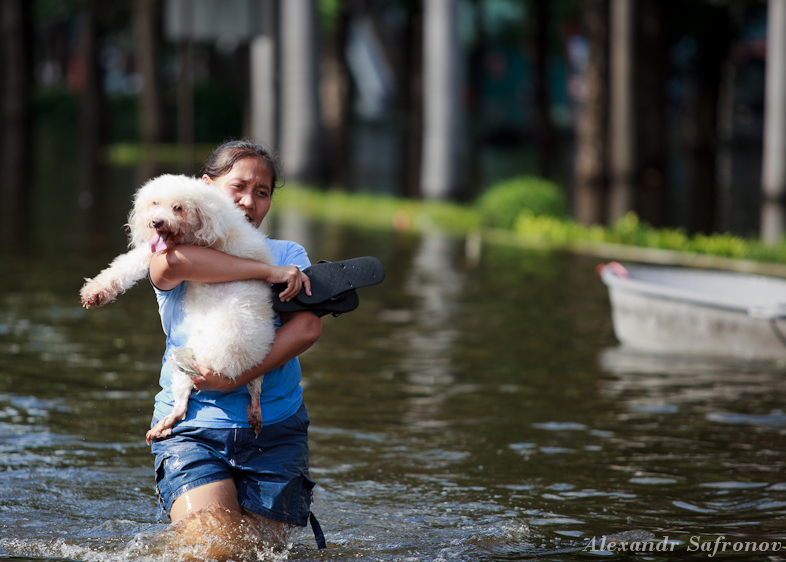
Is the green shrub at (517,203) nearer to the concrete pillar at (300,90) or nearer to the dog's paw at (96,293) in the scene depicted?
the concrete pillar at (300,90)

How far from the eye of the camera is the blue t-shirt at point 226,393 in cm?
434

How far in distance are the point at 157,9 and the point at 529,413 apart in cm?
3531

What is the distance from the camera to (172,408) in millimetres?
4379

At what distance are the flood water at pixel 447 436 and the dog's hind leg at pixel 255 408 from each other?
2.01 ft

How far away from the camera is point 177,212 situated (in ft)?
13.4

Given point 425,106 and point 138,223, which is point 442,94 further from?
point 138,223

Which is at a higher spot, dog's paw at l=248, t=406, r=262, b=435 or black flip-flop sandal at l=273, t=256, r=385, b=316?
black flip-flop sandal at l=273, t=256, r=385, b=316

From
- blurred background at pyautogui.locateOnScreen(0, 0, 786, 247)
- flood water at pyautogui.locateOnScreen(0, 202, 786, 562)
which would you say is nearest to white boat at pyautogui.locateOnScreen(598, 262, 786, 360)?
flood water at pyautogui.locateOnScreen(0, 202, 786, 562)

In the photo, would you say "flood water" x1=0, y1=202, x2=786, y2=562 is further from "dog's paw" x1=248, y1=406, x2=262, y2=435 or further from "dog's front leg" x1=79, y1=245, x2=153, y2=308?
"dog's front leg" x1=79, y1=245, x2=153, y2=308

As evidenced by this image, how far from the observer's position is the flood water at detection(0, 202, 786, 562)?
17.7ft

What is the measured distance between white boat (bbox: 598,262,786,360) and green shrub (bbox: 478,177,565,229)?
27.1 feet

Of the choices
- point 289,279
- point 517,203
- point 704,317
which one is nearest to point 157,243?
point 289,279

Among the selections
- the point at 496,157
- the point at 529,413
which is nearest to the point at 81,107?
the point at 496,157

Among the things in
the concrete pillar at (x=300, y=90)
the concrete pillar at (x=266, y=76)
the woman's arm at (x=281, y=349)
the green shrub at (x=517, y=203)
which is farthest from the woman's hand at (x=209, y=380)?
the concrete pillar at (x=266, y=76)
